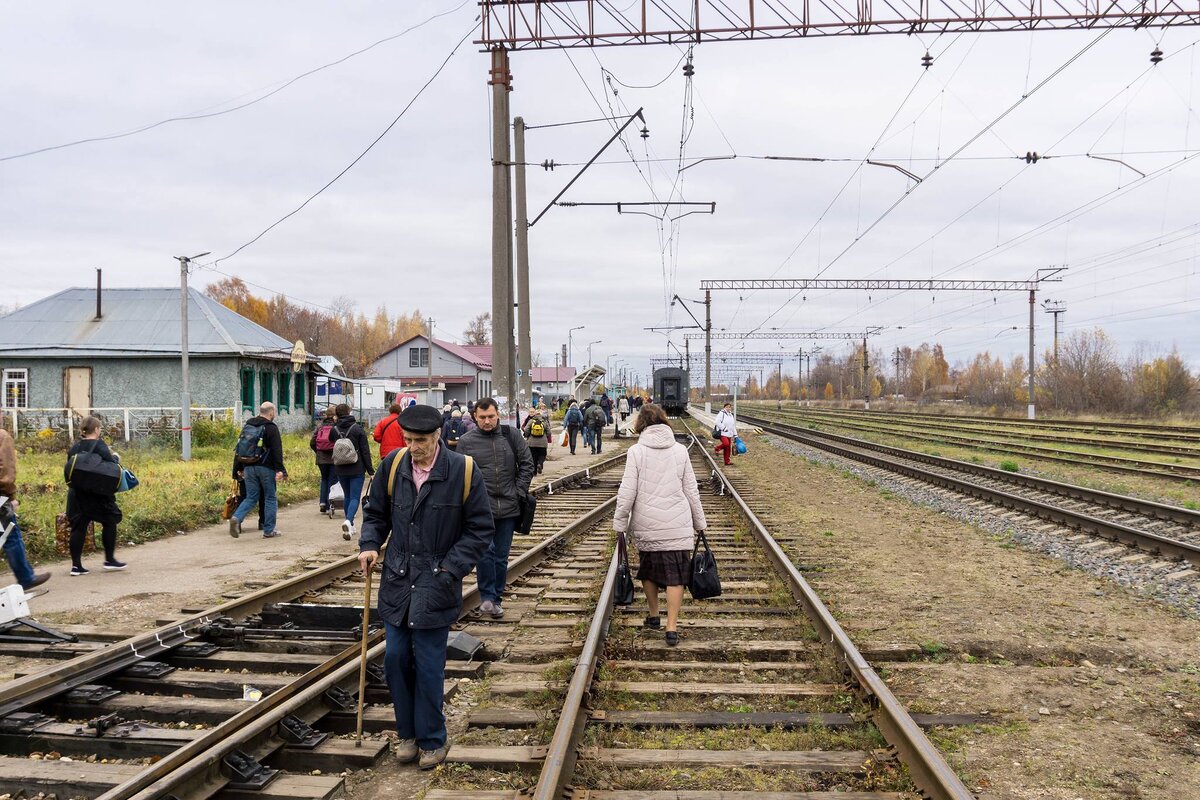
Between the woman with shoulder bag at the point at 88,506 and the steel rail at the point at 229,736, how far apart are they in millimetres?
4874

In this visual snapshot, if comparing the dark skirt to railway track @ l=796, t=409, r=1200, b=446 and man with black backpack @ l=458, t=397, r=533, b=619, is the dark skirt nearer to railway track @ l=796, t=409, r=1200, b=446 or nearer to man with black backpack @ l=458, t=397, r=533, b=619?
man with black backpack @ l=458, t=397, r=533, b=619

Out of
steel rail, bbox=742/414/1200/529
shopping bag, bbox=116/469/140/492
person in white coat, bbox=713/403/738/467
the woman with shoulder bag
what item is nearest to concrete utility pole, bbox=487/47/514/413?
shopping bag, bbox=116/469/140/492

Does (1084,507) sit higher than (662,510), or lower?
lower

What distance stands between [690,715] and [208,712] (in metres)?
2.84

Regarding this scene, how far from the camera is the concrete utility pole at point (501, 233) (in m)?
15.7

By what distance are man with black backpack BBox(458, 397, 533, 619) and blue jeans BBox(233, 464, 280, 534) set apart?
217 inches

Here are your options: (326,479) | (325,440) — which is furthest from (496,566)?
(326,479)

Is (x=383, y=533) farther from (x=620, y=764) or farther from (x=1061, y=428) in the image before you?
(x=1061, y=428)

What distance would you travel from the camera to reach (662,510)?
23.8 feet

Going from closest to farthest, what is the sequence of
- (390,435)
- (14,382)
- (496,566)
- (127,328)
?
(496,566), (390,435), (14,382), (127,328)

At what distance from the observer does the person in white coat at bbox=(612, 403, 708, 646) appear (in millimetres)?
7238

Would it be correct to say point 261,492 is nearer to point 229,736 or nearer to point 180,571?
point 180,571

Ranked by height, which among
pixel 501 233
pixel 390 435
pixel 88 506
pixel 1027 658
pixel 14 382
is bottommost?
pixel 1027 658

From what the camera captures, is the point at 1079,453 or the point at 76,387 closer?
the point at 1079,453
